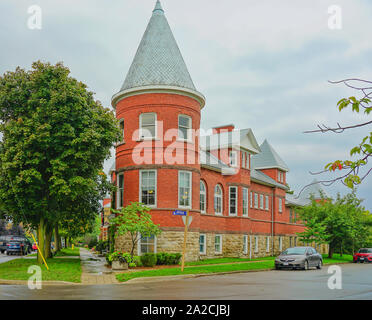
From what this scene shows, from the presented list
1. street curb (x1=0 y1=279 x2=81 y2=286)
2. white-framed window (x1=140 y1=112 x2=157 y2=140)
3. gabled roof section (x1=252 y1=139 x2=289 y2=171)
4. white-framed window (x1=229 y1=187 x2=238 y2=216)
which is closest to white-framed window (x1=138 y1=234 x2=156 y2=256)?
white-framed window (x1=140 y1=112 x2=157 y2=140)

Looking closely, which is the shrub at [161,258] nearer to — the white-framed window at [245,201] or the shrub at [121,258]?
the shrub at [121,258]

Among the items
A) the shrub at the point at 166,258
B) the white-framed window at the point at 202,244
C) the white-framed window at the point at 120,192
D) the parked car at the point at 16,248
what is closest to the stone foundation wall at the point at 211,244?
the white-framed window at the point at 202,244

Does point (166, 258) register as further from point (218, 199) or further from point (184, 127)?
point (218, 199)

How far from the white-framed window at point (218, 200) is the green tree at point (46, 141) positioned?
11.9 metres

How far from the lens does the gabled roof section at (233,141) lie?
3775cm

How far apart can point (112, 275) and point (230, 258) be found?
52.2 ft

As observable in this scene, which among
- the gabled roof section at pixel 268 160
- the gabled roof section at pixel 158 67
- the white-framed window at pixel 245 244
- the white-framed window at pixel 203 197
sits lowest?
the white-framed window at pixel 245 244

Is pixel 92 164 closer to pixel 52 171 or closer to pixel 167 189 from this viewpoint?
pixel 52 171

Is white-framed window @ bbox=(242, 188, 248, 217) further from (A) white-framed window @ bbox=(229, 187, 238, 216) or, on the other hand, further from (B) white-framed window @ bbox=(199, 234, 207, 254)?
(B) white-framed window @ bbox=(199, 234, 207, 254)

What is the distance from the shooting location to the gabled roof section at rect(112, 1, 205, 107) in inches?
1116

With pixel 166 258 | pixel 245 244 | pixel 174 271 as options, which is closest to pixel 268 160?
pixel 245 244
